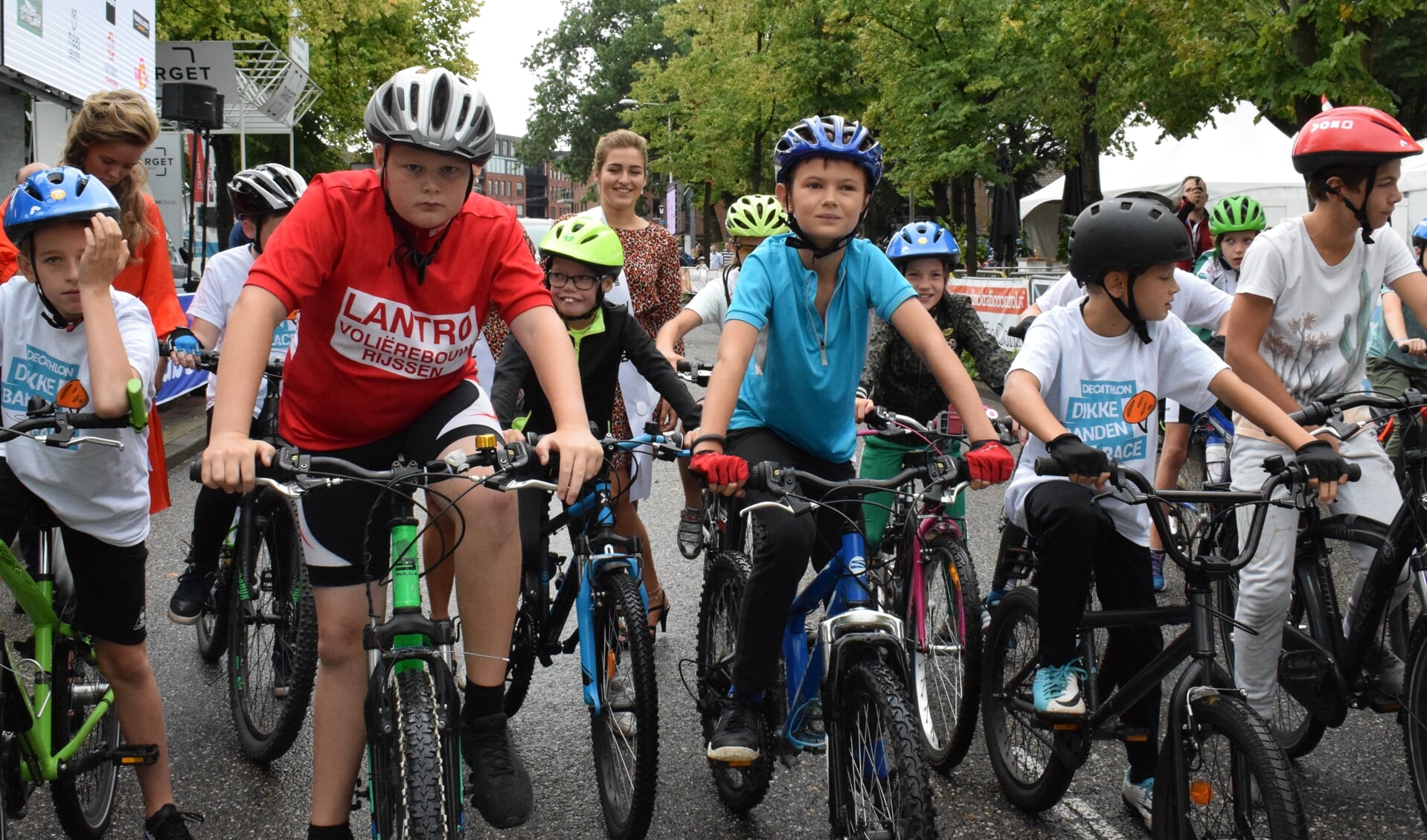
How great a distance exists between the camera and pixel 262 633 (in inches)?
195

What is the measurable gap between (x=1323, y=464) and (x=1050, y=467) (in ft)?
2.41

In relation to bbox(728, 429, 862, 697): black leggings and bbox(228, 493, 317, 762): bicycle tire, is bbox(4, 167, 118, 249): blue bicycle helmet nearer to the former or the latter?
bbox(228, 493, 317, 762): bicycle tire

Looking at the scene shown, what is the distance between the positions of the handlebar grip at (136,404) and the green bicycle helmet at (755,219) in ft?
13.0

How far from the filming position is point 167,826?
12.4ft

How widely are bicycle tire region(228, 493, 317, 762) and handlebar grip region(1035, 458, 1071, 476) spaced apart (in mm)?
2631

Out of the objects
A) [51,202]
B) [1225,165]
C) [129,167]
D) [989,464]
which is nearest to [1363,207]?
[989,464]

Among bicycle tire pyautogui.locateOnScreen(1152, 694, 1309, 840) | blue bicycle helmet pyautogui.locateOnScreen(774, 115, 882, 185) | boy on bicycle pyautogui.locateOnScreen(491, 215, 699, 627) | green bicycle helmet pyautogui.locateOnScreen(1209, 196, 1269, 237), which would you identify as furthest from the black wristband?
green bicycle helmet pyautogui.locateOnScreen(1209, 196, 1269, 237)

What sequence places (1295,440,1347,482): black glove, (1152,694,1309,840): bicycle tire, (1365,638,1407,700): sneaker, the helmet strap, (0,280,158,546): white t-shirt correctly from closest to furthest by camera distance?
(1152,694,1309,840): bicycle tire < (1295,440,1347,482): black glove < (0,280,158,546): white t-shirt < (1365,638,1407,700): sneaker < the helmet strap

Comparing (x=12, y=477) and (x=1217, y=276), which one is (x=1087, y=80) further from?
(x=12, y=477)

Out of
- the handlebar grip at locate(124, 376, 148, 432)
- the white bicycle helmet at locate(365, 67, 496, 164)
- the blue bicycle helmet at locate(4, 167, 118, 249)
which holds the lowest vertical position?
the handlebar grip at locate(124, 376, 148, 432)

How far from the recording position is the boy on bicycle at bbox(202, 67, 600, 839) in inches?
122

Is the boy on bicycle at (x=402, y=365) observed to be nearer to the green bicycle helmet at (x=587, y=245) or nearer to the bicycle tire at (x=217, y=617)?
the green bicycle helmet at (x=587, y=245)

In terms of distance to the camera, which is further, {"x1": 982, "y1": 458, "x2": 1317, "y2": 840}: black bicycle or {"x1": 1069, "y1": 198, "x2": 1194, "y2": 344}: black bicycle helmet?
{"x1": 1069, "y1": 198, "x2": 1194, "y2": 344}: black bicycle helmet

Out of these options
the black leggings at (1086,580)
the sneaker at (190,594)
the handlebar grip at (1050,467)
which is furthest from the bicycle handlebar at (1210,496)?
the sneaker at (190,594)
